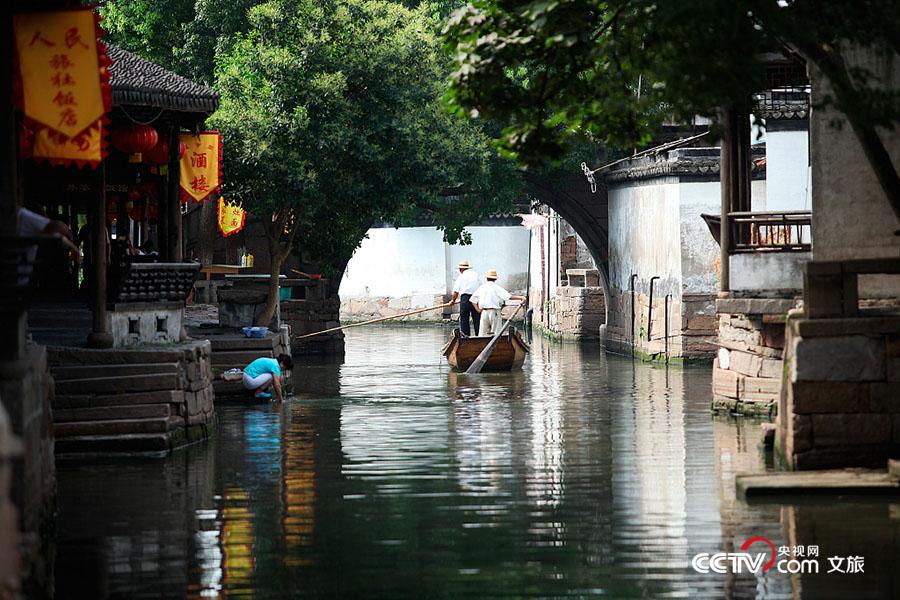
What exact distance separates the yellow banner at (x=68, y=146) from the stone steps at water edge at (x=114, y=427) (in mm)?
2873

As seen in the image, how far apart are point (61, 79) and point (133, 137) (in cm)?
440

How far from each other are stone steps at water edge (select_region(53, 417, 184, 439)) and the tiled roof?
318 cm

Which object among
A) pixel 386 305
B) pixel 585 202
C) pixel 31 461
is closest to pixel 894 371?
pixel 31 461

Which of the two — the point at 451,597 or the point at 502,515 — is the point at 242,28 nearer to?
the point at 502,515

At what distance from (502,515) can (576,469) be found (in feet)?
8.13

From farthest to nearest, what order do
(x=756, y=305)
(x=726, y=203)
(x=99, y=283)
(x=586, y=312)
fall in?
(x=586, y=312), (x=726, y=203), (x=756, y=305), (x=99, y=283)

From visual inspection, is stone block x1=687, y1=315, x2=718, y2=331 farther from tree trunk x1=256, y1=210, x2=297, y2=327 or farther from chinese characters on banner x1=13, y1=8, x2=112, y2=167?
chinese characters on banner x1=13, y1=8, x2=112, y2=167

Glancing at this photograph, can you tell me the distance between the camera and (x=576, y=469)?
12.7m

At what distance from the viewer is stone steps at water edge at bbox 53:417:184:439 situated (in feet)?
43.3

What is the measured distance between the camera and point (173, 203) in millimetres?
15734

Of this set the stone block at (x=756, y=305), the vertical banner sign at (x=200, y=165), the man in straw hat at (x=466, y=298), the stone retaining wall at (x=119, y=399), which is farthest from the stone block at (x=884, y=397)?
the man in straw hat at (x=466, y=298)

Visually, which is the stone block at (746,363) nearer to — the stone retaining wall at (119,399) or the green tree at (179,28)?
the stone retaining wall at (119,399)

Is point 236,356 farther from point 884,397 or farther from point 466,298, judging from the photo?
point 884,397

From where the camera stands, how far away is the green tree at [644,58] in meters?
8.66
